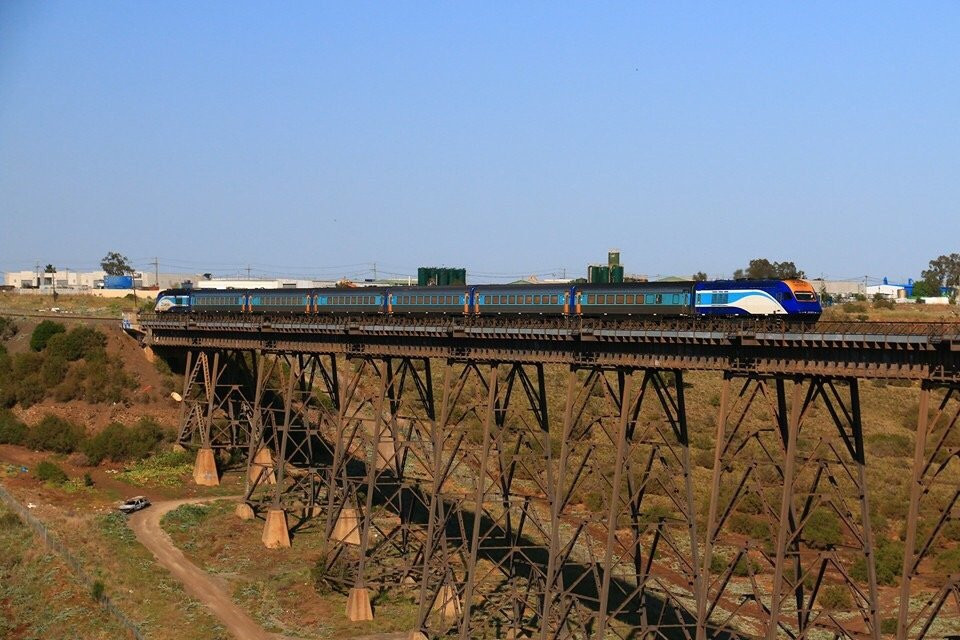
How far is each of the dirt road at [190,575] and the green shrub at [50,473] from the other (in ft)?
19.9

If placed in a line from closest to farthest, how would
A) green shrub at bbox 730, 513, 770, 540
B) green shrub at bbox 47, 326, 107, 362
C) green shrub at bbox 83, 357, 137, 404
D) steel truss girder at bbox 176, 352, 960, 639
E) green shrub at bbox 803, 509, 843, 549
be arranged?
steel truss girder at bbox 176, 352, 960, 639
green shrub at bbox 803, 509, 843, 549
green shrub at bbox 730, 513, 770, 540
green shrub at bbox 83, 357, 137, 404
green shrub at bbox 47, 326, 107, 362


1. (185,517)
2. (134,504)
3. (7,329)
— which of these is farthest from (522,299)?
A: (7,329)

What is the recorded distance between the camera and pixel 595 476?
55094 millimetres

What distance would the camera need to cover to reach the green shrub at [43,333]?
7650cm

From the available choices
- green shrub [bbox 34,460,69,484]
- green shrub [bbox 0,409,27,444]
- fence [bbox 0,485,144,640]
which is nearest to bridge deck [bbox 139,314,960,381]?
fence [bbox 0,485,144,640]

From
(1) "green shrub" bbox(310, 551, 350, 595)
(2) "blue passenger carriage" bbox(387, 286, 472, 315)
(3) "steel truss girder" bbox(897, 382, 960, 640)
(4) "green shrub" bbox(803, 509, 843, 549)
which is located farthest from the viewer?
(4) "green shrub" bbox(803, 509, 843, 549)

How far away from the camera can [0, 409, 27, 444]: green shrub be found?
6631 cm

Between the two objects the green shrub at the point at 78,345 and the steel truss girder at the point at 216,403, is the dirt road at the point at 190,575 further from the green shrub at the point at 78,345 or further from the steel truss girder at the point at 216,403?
the green shrub at the point at 78,345

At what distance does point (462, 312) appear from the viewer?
47.0 metres

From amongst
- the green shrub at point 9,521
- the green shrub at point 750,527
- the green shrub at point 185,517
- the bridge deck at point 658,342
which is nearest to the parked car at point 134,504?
the green shrub at point 185,517

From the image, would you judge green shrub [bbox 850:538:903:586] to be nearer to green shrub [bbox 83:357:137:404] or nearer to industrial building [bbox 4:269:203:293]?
green shrub [bbox 83:357:137:404]

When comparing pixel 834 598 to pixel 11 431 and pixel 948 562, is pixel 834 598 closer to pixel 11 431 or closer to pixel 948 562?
pixel 948 562

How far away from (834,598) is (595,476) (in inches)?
484

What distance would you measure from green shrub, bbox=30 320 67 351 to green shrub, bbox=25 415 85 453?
10.8 meters
